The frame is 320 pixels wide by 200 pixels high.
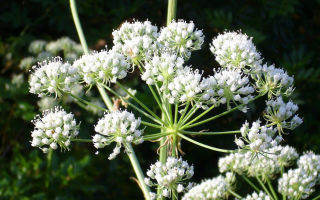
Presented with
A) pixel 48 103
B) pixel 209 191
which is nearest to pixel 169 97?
pixel 209 191

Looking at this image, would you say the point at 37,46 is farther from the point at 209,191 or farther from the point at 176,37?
the point at 209,191

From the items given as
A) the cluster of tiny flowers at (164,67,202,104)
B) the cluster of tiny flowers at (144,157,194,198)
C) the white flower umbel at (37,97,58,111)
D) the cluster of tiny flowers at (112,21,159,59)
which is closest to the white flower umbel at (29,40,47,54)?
the white flower umbel at (37,97,58,111)

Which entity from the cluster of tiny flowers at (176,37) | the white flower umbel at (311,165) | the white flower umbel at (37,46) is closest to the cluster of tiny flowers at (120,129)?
the cluster of tiny flowers at (176,37)

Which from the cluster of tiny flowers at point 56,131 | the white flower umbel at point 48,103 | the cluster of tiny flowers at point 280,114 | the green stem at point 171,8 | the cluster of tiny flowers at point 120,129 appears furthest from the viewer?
the white flower umbel at point 48,103

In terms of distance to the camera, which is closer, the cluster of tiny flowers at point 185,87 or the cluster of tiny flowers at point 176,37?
the cluster of tiny flowers at point 185,87

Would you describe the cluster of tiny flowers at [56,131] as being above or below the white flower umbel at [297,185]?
above

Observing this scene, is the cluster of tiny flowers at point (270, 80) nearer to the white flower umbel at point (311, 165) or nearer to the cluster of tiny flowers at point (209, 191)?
the white flower umbel at point (311, 165)

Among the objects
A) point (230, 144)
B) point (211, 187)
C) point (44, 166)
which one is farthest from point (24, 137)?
point (211, 187)

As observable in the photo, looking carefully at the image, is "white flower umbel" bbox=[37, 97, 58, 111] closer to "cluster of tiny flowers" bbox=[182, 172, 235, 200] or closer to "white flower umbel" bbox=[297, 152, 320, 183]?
"cluster of tiny flowers" bbox=[182, 172, 235, 200]
